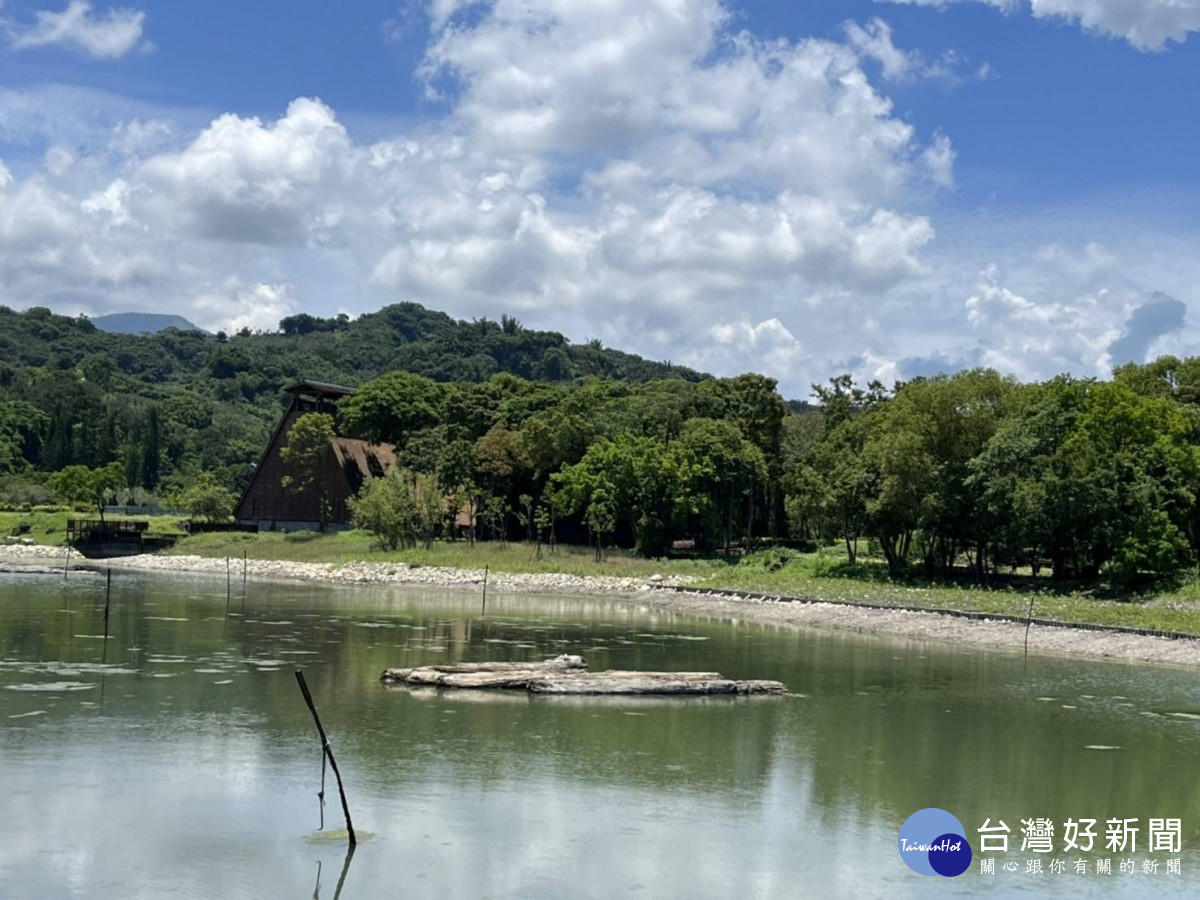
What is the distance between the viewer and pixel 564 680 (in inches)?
1006

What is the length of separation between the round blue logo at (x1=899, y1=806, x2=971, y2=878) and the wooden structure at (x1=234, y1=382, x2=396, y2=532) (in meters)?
66.2

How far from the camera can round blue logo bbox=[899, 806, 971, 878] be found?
1484cm

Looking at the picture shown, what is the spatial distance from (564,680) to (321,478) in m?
59.1

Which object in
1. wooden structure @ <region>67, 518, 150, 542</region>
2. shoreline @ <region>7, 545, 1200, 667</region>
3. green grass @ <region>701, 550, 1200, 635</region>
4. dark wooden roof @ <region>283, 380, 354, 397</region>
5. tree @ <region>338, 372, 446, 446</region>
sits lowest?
shoreline @ <region>7, 545, 1200, 667</region>

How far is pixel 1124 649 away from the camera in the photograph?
118ft

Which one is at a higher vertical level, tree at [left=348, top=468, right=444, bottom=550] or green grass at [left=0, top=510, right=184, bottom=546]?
tree at [left=348, top=468, right=444, bottom=550]

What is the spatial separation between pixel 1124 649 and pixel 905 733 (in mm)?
16222

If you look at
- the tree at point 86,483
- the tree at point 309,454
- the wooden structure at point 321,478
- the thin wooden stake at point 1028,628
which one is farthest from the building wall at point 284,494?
the thin wooden stake at point 1028,628

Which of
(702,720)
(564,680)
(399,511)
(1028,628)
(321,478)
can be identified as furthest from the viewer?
(321,478)

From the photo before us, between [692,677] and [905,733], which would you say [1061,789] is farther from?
[692,677]

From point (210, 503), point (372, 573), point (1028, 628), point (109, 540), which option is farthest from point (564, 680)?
point (210, 503)

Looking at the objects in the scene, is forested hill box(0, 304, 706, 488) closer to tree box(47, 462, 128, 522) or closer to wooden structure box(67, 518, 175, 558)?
tree box(47, 462, 128, 522)

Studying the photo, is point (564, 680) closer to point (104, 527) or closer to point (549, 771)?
point (549, 771)

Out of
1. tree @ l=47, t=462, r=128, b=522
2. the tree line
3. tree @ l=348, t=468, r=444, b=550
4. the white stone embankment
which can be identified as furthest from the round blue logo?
tree @ l=47, t=462, r=128, b=522
